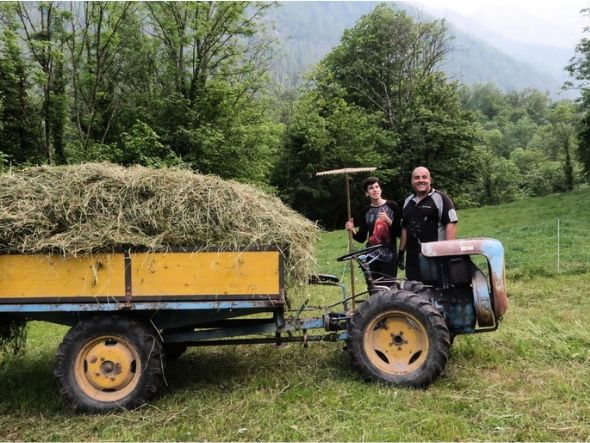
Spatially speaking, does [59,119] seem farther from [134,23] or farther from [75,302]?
[75,302]

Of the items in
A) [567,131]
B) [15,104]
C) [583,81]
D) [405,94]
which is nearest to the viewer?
[15,104]

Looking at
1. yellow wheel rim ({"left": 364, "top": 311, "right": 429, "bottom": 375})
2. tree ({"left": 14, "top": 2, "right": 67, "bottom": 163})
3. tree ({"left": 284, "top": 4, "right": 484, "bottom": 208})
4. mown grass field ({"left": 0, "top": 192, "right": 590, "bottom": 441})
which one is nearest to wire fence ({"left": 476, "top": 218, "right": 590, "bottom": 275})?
mown grass field ({"left": 0, "top": 192, "right": 590, "bottom": 441})

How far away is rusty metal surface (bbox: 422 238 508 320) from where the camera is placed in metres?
4.54

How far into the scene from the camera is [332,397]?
429 centimetres

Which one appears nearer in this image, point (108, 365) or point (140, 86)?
point (108, 365)

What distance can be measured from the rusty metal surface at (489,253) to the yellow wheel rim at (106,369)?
291 cm

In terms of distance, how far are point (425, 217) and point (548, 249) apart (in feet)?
27.3

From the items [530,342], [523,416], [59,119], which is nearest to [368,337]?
[523,416]

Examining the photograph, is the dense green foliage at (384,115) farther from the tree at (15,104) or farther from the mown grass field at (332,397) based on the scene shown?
the mown grass field at (332,397)

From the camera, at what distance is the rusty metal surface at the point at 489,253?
14.9ft

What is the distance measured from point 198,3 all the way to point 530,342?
57.6ft

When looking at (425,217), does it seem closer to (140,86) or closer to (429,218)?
(429,218)

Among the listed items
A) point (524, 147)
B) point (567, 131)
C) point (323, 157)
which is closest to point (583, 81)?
point (323, 157)

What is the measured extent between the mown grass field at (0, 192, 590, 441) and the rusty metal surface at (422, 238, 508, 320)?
2.49 feet
